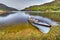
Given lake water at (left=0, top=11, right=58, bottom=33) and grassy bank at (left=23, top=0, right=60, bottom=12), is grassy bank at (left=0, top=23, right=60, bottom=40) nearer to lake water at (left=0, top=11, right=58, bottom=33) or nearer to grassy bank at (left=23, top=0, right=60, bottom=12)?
lake water at (left=0, top=11, right=58, bottom=33)

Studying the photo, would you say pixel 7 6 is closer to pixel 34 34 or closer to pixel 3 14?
pixel 3 14

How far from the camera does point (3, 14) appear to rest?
192 centimetres

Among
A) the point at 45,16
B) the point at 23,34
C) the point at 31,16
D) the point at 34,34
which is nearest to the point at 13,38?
the point at 23,34

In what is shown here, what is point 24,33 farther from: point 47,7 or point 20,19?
point 47,7

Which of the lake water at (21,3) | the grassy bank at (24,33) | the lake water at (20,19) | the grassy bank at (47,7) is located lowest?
the grassy bank at (24,33)

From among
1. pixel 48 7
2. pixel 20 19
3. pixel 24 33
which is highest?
pixel 48 7

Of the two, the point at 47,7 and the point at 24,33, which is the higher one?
the point at 47,7

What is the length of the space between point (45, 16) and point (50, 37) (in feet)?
0.99

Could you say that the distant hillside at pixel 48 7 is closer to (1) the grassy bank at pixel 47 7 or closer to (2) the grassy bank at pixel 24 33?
(1) the grassy bank at pixel 47 7

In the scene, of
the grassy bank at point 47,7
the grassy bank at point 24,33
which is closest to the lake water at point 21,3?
the grassy bank at point 47,7

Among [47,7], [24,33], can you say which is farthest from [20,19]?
[47,7]

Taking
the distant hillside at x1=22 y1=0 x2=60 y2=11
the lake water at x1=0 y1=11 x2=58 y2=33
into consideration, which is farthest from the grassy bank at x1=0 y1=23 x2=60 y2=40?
the distant hillside at x1=22 y1=0 x2=60 y2=11

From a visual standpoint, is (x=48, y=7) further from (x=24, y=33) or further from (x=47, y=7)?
(x=24, y=33)

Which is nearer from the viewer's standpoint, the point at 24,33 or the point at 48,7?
the point at 24,33
